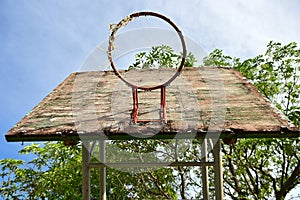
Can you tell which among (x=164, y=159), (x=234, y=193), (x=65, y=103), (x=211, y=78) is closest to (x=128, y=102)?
(x=65, y=103)

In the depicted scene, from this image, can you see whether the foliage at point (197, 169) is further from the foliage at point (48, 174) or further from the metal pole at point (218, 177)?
the metal pole at point (218, 177)

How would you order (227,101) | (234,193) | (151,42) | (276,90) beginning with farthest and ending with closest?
(234,193) < (276,90) < (227,101) < (151,42)

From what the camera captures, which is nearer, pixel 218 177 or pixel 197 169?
pixel 218 177

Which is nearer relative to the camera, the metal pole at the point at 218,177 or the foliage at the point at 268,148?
the metal pole at the point at 218,177

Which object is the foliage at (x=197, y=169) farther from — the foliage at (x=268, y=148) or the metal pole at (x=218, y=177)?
the metal pole at (x=218, y=177)

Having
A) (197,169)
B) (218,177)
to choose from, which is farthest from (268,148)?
(218,177)

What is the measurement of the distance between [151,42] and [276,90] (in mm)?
8588

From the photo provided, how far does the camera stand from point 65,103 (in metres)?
4.62

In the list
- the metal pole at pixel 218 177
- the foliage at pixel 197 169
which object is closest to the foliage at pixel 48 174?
the foliage at pixel 197 169

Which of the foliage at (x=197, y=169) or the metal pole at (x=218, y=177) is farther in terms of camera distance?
the foliage at (x=197, y=169)

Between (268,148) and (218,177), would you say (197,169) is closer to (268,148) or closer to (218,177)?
(268,148)

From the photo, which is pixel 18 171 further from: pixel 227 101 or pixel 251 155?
pixel 227 101

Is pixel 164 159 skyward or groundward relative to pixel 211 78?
groundward

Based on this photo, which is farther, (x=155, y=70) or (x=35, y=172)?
(x=35, y=172)
